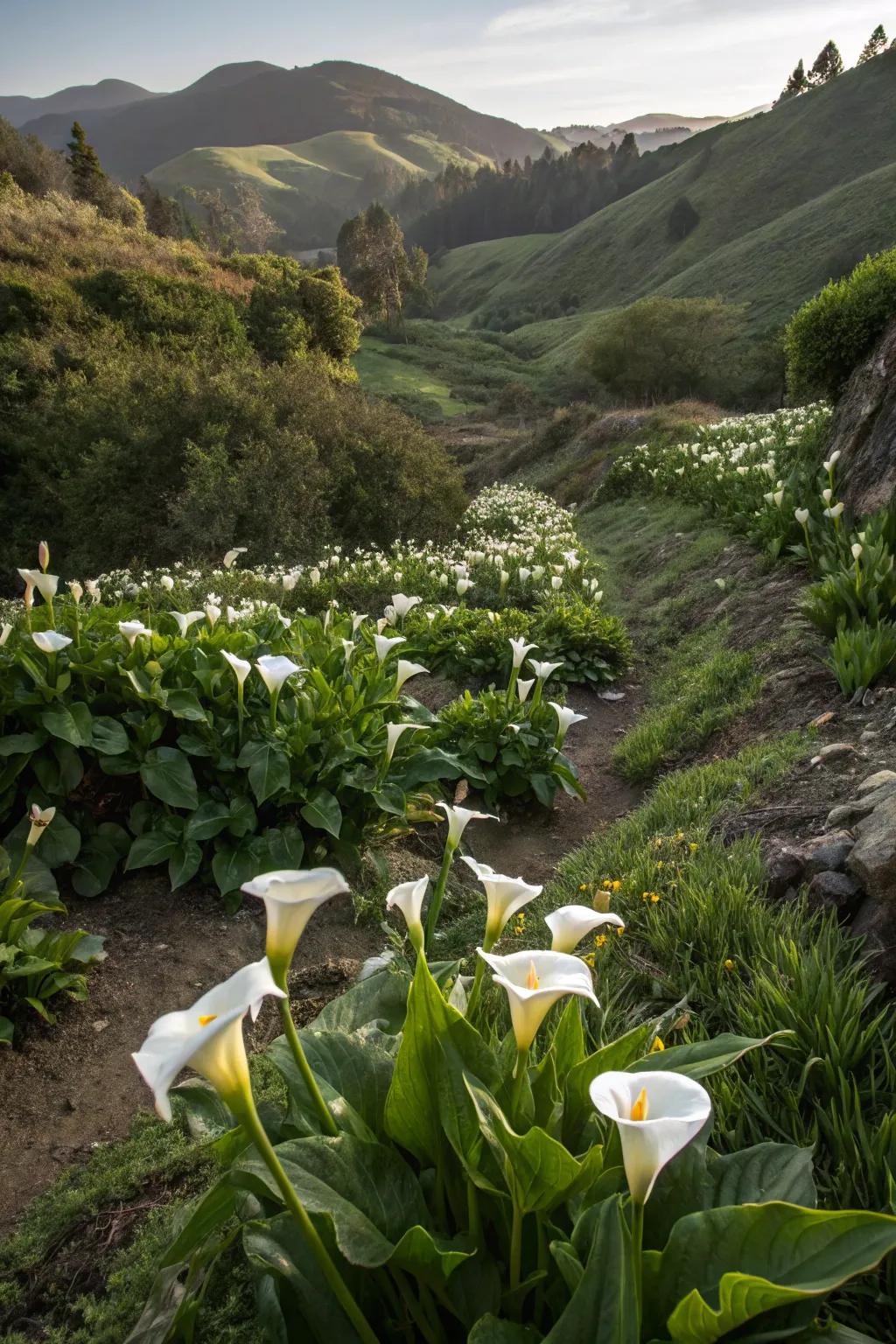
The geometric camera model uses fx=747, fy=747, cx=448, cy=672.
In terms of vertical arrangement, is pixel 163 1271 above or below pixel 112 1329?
above

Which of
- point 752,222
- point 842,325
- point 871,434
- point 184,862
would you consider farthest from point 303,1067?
point 752,222

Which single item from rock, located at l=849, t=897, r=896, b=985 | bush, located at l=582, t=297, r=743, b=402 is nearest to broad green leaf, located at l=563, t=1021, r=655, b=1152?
rock, located at l=849, t=897, r=896, b=985

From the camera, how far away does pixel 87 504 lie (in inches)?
701

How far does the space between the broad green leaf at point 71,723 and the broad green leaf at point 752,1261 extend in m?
3.25

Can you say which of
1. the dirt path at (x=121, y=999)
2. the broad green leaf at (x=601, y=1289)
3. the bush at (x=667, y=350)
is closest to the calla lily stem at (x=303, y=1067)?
the broad green leaf at (x=601, y=1289)

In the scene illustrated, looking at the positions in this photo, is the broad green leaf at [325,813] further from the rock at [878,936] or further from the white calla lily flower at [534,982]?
the white calla lily flower at [534,982]

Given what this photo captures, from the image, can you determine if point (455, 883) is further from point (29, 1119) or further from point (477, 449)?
point (477, 449)

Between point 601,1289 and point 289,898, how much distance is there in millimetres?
785

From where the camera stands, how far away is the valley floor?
2.10m

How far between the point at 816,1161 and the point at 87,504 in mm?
19283

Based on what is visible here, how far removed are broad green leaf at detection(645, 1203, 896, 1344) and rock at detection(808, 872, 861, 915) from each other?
1.60 meters

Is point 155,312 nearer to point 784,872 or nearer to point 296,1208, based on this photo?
point 784,872

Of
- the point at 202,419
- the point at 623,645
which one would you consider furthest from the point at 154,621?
the point at 202,419

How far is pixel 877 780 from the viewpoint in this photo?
3256mm
